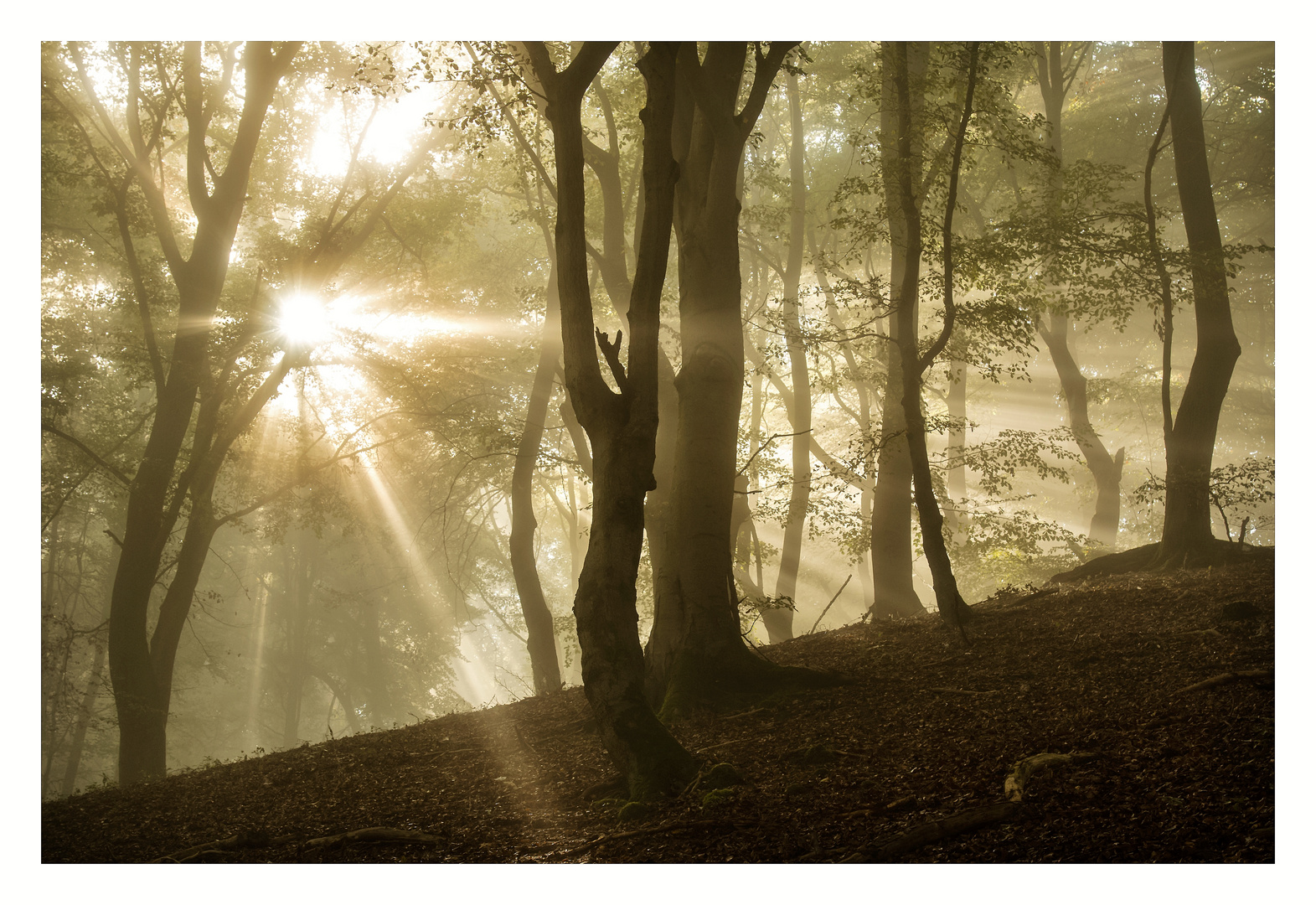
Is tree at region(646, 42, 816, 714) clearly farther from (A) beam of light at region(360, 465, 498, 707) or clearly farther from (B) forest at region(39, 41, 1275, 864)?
(A) beam of light at region(360, 465, 498, 707)

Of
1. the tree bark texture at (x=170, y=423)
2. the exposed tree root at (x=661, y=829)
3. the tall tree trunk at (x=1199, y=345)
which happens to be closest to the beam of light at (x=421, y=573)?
the tree bark texture at (x=170, y=423)

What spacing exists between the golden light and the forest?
0.29 feet

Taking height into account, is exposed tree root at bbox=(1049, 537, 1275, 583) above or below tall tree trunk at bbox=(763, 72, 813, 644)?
below

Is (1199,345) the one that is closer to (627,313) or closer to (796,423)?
(627,313)

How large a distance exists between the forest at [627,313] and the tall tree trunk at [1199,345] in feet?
0.14

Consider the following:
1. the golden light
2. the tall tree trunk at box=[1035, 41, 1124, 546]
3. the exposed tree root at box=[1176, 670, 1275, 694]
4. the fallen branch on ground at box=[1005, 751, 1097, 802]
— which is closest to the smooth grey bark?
the golden light

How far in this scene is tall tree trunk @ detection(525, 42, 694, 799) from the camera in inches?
162

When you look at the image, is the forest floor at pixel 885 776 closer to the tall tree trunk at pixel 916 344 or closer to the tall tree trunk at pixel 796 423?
the tall tree trunk at pixel 916 344

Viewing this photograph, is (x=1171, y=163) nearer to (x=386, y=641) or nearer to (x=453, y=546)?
(x=453, y=546)

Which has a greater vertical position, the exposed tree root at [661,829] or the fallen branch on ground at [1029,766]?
the fallen branch on ground at [1029,766]

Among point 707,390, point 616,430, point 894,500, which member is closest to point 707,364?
point 707,390

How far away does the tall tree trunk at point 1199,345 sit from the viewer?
8297 millimetres

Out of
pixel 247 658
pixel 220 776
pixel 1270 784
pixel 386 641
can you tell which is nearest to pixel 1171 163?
pixel 1270 784
